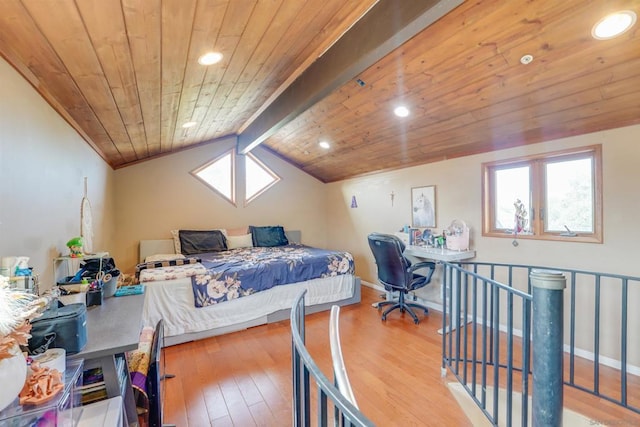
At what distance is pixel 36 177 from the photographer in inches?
68.6

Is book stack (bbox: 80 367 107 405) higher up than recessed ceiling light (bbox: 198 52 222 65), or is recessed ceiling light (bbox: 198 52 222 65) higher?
recessed ceiling light (bbox: 198 52 222 65)

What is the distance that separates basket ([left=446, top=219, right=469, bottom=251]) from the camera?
3.46 m

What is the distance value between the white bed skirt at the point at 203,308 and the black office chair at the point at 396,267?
0.84 m

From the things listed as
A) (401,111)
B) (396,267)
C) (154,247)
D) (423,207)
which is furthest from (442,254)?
(154,247)

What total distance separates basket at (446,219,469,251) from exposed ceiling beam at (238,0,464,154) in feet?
7.34

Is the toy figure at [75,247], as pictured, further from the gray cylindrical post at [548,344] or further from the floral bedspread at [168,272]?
the gray cylindrical post at [548,344]

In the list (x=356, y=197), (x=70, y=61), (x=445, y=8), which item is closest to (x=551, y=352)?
(x=445, y=8)

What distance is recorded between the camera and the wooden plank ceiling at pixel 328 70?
1.40m

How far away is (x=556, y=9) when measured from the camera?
1.62 metres

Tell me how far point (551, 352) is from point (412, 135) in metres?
2.65

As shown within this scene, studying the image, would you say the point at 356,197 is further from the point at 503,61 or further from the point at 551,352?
the point at 551,352

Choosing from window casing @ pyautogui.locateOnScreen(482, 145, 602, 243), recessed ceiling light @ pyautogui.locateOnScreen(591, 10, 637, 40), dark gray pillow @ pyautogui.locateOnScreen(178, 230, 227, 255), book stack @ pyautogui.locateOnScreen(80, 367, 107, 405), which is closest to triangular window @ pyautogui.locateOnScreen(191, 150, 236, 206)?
dark gray pillow @ pyautogui.locateOnScreen(178, 230, 227, 255)

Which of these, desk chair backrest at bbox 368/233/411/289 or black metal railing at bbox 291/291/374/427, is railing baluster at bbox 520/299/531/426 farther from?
desk chair backrest at bbox 368/233/411/289

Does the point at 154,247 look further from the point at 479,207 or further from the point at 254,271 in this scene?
the point at 479,207
